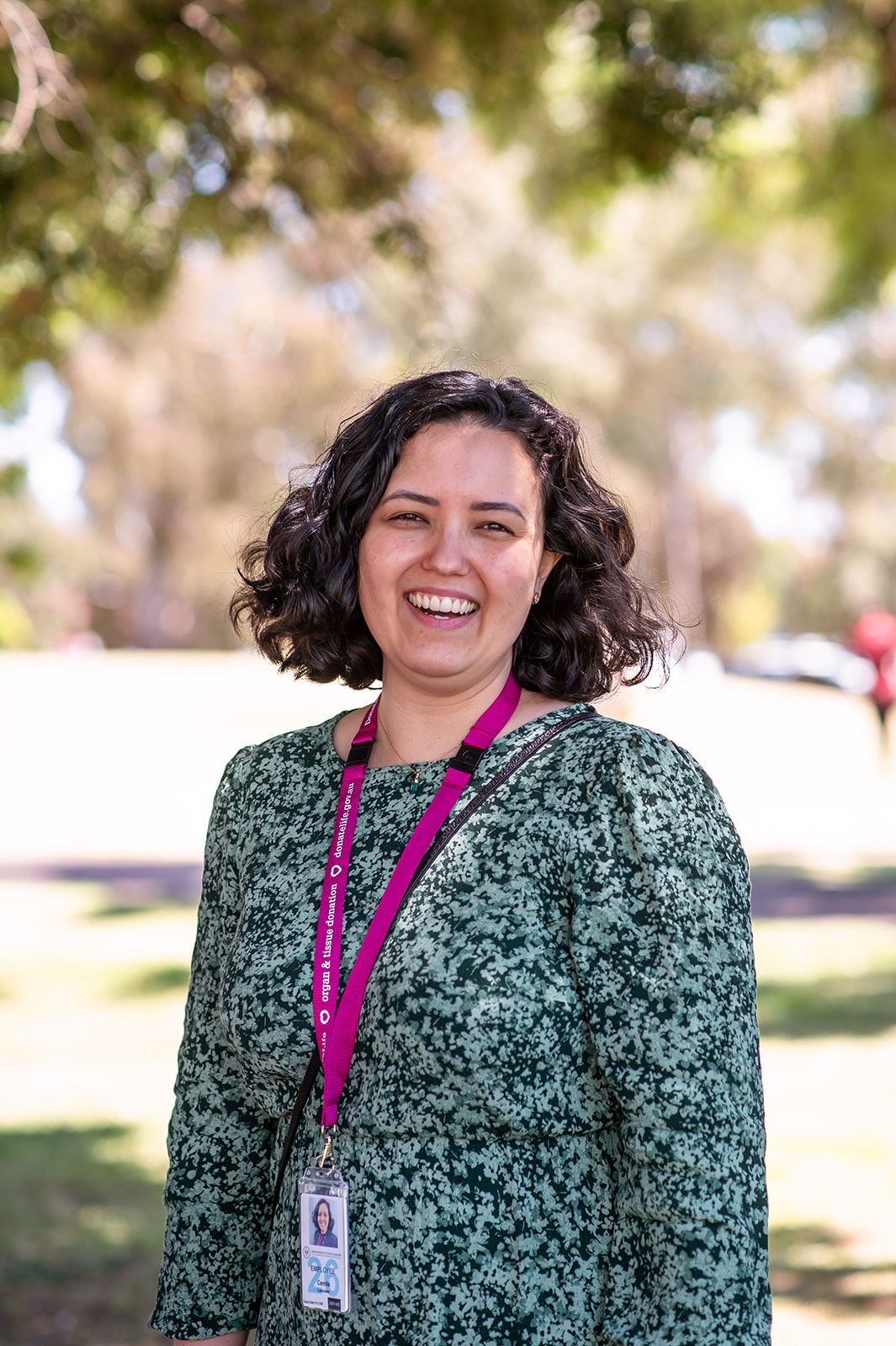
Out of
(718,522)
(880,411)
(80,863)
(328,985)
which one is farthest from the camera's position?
(718,522)

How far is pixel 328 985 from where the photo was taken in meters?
1.91

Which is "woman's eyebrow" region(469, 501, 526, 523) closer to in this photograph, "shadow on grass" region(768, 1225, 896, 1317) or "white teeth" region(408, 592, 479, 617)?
"white teeth" region(408, 592, 479, 617)

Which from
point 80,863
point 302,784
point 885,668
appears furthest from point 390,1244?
point 885,668

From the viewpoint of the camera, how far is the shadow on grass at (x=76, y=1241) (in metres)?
4.55

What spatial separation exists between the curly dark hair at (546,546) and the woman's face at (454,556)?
4cm

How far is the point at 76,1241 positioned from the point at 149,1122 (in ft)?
4.34

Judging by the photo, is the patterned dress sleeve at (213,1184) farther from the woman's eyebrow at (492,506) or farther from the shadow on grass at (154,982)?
the shadow on grass at (154,982)

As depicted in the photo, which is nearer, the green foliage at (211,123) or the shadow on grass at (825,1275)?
the shadow on grass at (825,1275)

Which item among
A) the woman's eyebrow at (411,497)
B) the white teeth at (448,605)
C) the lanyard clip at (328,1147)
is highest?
the woman's eyebrow at (411,497)

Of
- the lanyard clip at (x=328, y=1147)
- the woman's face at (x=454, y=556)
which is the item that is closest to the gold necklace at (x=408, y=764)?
the woman's face at (x=454, y=556)

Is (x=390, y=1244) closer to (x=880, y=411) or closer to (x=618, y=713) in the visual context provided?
(x=618, y=713)

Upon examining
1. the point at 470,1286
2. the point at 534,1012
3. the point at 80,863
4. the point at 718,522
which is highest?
the point at 718,522

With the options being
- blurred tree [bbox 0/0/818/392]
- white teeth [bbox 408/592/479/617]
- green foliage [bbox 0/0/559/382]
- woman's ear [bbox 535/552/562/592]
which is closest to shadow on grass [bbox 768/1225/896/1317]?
woman's ear [bbox 535/552/562/592]

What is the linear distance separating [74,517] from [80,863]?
99.8 feet
